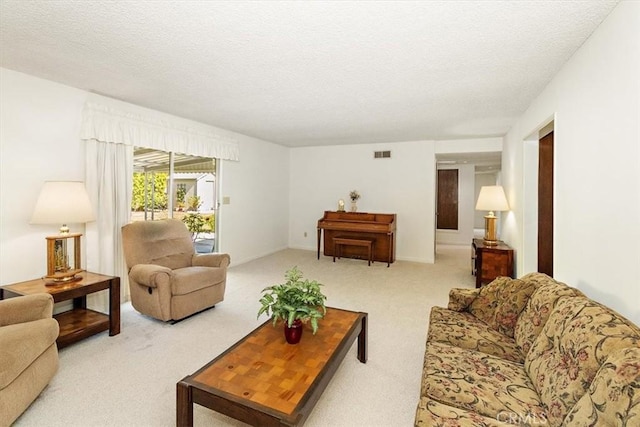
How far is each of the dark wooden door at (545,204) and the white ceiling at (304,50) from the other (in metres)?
0.59

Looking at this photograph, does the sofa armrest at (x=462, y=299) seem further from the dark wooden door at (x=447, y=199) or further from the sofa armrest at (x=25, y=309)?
the dark wooden door at (x=447, y=199)

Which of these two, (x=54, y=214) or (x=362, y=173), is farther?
(x=362, y=173)

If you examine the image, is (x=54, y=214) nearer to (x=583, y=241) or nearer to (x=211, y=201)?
(x=211, y=201)

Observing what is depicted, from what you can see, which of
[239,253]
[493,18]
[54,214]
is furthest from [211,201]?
[493,18]

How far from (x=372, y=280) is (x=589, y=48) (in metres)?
3.49

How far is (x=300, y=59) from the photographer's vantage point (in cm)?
239

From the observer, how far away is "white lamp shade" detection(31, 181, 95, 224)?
253 centimetres

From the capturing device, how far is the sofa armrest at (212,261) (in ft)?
11.5

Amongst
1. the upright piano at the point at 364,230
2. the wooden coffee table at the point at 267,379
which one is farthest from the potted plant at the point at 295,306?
the upright piano at the point at 364,230

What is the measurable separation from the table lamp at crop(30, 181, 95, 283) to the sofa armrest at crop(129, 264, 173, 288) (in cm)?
44

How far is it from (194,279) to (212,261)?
450 millimetres

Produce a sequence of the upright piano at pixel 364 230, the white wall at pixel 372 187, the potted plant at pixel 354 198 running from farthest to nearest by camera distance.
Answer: the potted plant at pixel 354 198 < the white wall at pixel 372 187 < the upright piano at pixel 364 230

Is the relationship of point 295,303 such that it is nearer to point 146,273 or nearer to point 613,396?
point 613,396

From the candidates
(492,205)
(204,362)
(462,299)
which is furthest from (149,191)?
(492,205)
